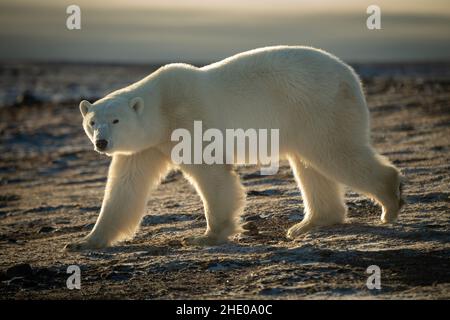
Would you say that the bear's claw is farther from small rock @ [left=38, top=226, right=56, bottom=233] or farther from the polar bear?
small rock @ [left=38, top=226, right=56, bottom=233]

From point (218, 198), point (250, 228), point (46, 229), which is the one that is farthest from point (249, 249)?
point (46, 229)

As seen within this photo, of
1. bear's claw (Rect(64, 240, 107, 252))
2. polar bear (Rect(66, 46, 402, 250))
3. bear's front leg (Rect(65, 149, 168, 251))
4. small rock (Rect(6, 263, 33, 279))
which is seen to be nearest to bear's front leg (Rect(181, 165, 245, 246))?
polar bear (Rect(66, 46, 402, 250))

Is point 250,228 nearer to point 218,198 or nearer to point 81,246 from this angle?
point 218,198

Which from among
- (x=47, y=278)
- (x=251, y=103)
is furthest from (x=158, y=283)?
(x=251, y=103)

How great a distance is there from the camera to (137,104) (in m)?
6.52

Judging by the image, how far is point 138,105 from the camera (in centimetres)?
652

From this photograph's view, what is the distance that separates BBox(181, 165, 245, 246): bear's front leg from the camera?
259 inches

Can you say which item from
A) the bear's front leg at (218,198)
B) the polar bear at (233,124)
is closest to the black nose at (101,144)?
the polar bear at (233,124)

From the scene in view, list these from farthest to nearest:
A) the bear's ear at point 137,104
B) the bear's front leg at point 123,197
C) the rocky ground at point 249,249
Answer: the bear's front leg at point 123,197
the bear's ear at point 137,104
the rocky ground at point 249,249

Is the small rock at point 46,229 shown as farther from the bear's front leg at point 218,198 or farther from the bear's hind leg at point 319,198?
the bear's hind leg at point 319,198

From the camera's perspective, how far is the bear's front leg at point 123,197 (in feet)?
22.8

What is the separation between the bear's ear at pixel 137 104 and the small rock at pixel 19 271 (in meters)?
1.73

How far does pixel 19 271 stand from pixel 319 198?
3028mm
